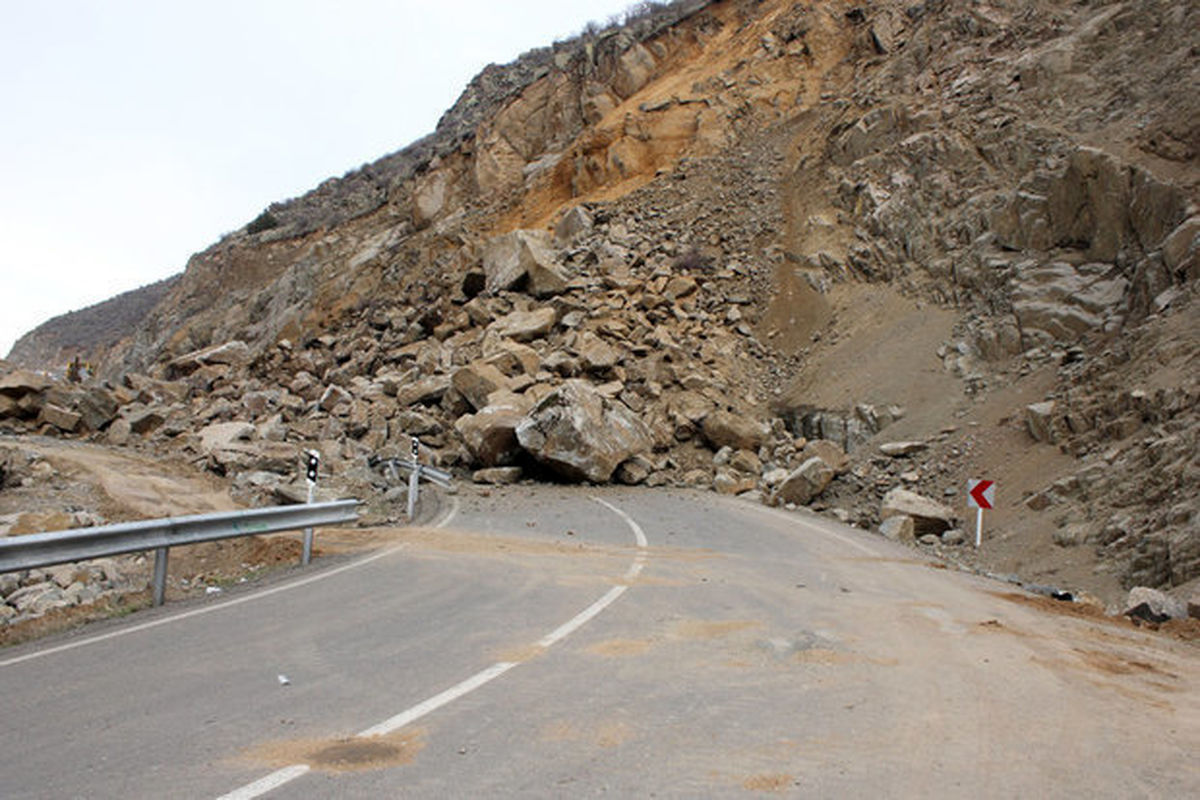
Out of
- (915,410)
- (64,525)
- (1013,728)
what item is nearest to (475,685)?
(1013,728)

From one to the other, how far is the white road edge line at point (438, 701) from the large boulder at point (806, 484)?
38.3ft

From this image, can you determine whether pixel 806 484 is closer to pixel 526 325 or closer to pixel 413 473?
pixel 413 473

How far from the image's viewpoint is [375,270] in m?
41.5

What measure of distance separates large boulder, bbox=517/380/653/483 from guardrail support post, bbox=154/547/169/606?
12535mm

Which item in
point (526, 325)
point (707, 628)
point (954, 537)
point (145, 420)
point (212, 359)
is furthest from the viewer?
point (212, 359)

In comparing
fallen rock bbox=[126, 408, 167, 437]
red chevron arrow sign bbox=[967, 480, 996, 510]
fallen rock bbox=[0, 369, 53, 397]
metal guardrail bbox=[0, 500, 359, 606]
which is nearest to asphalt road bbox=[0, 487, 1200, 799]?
metal guardrail bbox=[0, 500, 359, 606]

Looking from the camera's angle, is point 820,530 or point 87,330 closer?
point 820,530

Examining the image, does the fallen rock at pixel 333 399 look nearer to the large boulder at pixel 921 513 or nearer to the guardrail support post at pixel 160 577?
the large boulder at pixel 921 513

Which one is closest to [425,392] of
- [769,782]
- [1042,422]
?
[1042,422]

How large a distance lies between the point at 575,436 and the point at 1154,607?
13168 mm

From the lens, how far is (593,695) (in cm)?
459

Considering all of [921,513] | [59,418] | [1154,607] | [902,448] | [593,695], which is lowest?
[1154,607]

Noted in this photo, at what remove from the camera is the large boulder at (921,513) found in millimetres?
15727

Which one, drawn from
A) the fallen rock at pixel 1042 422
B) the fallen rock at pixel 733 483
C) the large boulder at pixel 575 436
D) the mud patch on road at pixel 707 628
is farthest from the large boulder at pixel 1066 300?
the mud patch on road at pixel 707 628
